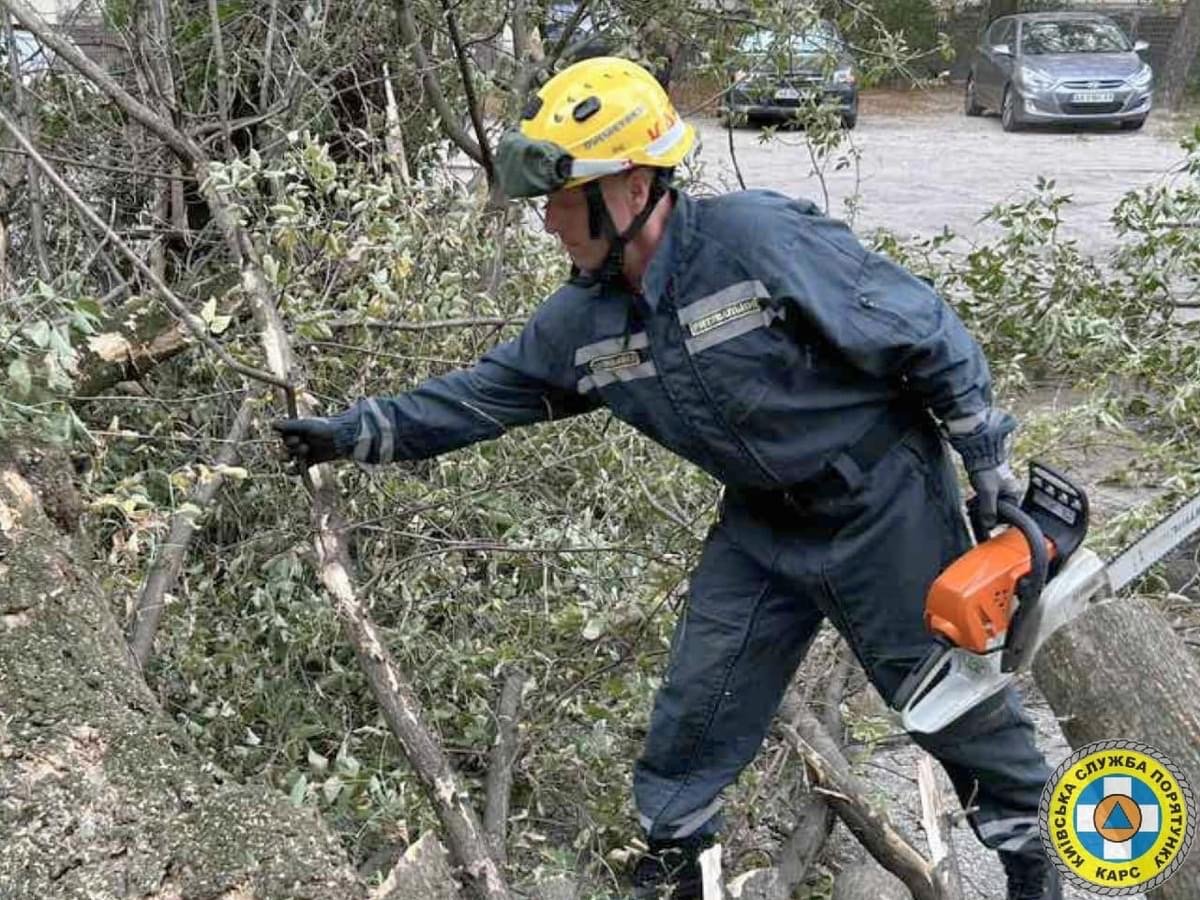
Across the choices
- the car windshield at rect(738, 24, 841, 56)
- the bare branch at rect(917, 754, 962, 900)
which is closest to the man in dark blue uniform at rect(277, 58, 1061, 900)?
the bare branch at rect(917, 754, 962, 900)

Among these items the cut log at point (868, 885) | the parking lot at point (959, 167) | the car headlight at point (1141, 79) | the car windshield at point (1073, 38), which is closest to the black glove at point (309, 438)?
the cut log at point (868, 885)

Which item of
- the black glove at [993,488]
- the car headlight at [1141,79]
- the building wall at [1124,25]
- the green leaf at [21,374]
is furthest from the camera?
the building wall at [1124,25]

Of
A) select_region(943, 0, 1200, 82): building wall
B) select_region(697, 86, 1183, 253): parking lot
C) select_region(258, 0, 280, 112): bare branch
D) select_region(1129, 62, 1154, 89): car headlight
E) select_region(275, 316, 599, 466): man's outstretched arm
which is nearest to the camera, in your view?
select_region(275, 316, 599, 466): man's outstretched arm

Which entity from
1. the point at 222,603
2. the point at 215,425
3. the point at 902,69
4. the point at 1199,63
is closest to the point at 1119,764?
the point at 222,603

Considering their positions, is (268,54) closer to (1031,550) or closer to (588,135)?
(588,135)

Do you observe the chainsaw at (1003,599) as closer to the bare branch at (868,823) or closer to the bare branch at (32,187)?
the bare branch at (868,823)

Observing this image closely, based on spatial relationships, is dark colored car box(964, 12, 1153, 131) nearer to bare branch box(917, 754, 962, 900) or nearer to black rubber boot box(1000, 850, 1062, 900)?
black rubber boot box(1000, 850, 1062, 900)

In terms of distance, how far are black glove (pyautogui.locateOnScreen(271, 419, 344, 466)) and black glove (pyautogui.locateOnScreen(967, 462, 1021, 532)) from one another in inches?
50.0

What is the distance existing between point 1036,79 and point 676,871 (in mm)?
16748

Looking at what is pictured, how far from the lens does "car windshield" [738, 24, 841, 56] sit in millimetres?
5039

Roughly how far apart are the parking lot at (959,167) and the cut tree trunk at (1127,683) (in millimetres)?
6364

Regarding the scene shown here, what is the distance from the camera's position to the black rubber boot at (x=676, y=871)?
2.85 metres

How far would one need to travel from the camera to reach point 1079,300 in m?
6.04

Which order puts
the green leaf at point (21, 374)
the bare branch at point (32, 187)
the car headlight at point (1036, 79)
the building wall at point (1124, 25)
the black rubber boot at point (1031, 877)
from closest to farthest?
the green leaf at point (21, 374) < the black rubber boot at point (1031, 877) < the bare branch at point (32, 187) < the car headlight at point (1036, 79) < the building wall at point (1124, 25)
